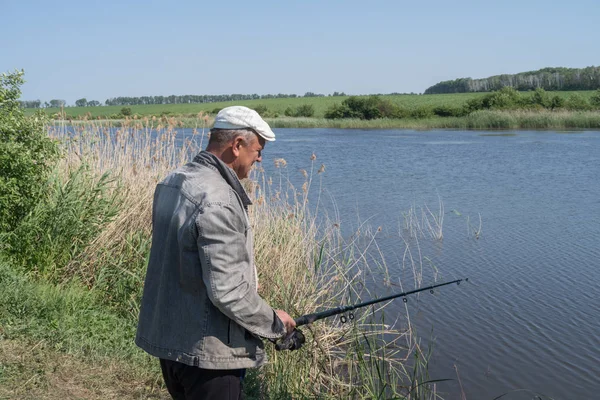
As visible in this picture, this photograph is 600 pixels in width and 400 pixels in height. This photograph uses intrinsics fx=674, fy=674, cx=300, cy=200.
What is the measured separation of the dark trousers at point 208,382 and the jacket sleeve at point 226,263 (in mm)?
197

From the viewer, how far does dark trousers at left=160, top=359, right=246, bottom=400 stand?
7.52 ft

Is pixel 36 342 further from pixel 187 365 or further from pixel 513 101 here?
pixel 513 101

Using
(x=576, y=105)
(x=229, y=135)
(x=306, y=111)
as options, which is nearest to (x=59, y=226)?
(x=229, y=135)

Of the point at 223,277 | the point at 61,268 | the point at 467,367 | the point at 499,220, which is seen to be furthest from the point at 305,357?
the point at 499,220

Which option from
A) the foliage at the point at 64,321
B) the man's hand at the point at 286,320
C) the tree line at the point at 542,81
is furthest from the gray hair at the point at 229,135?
the tree line at the point at 542,81

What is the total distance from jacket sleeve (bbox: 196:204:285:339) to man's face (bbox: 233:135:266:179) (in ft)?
0.75

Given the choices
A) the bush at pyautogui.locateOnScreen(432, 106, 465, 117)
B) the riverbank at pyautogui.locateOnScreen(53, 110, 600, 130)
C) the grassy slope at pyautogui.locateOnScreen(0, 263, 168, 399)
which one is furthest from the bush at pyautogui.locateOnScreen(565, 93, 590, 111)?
the grassy slope at pyautogui.locateOnScreen(0, 263, 168, 399)

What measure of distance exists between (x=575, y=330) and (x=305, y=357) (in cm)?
340

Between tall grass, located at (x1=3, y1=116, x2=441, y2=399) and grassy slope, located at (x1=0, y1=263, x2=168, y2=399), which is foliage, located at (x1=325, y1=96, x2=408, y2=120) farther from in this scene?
grassy slope, located at (x1=0, y1=263, x2=168, y2=399)

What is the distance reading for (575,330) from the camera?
6.95 m

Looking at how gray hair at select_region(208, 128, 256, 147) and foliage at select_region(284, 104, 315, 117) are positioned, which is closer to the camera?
gray hair at select_region(208, 128, 256, 147)

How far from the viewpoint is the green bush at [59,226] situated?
20.1 ft

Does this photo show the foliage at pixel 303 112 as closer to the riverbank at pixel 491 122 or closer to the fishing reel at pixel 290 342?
the riverbank at pixel 491 122

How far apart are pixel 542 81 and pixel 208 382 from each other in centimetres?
9127
